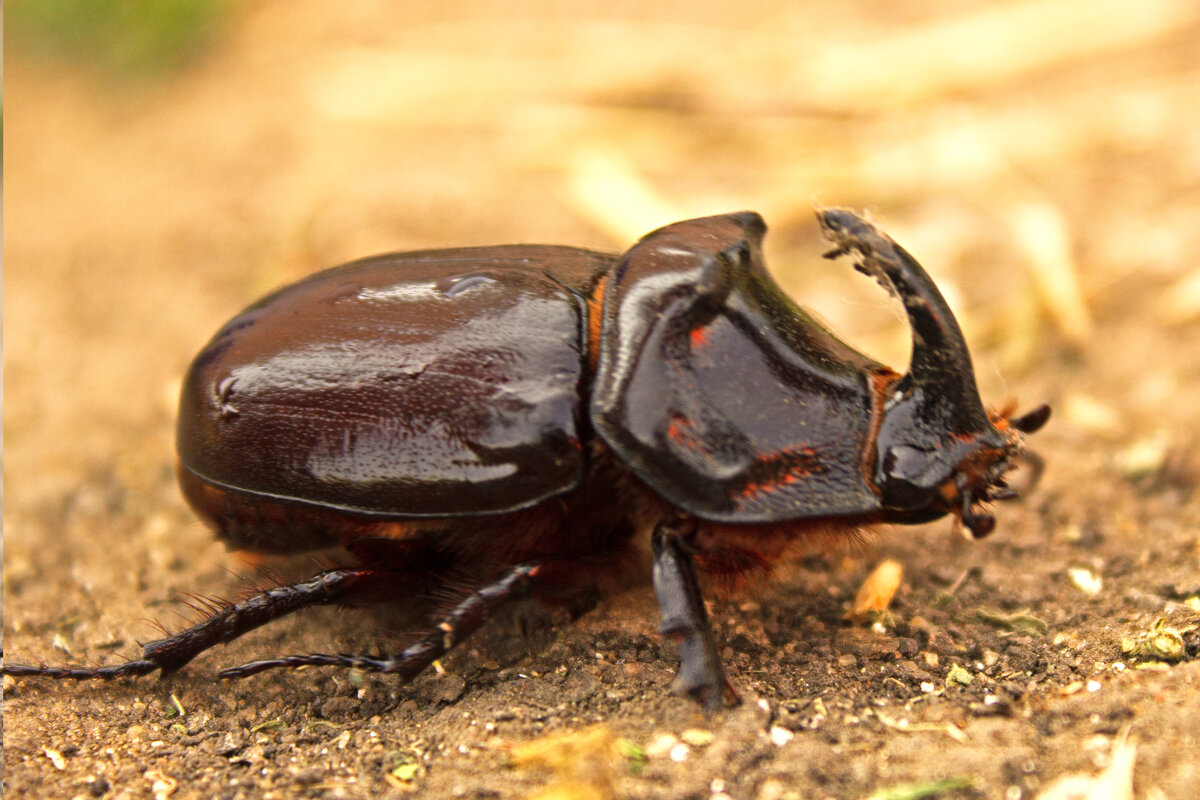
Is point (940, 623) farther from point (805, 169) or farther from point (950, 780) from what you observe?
point (805, 169)

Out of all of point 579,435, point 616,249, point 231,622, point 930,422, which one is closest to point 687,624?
point 579,435

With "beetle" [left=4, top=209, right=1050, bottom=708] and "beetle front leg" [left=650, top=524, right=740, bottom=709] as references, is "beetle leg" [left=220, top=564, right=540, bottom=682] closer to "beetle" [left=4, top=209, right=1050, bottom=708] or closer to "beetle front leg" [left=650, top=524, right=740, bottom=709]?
"beetle" [left=4, top=209, right=1050, bottom=708]

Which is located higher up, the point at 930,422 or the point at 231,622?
the point at 930,422

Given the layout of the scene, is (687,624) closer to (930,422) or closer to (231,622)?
(930,422)

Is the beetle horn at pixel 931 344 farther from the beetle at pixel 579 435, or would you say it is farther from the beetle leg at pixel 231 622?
the beetle leg at pixel 231 622

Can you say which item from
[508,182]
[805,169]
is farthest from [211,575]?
[805,169]

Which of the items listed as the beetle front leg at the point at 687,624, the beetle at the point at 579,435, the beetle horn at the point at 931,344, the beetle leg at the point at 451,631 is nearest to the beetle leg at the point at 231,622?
the beetle at the point at 579,435

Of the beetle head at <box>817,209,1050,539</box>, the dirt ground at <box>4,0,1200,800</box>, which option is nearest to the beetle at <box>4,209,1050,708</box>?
the beetle head at <box>817,209,1050,539</box>
